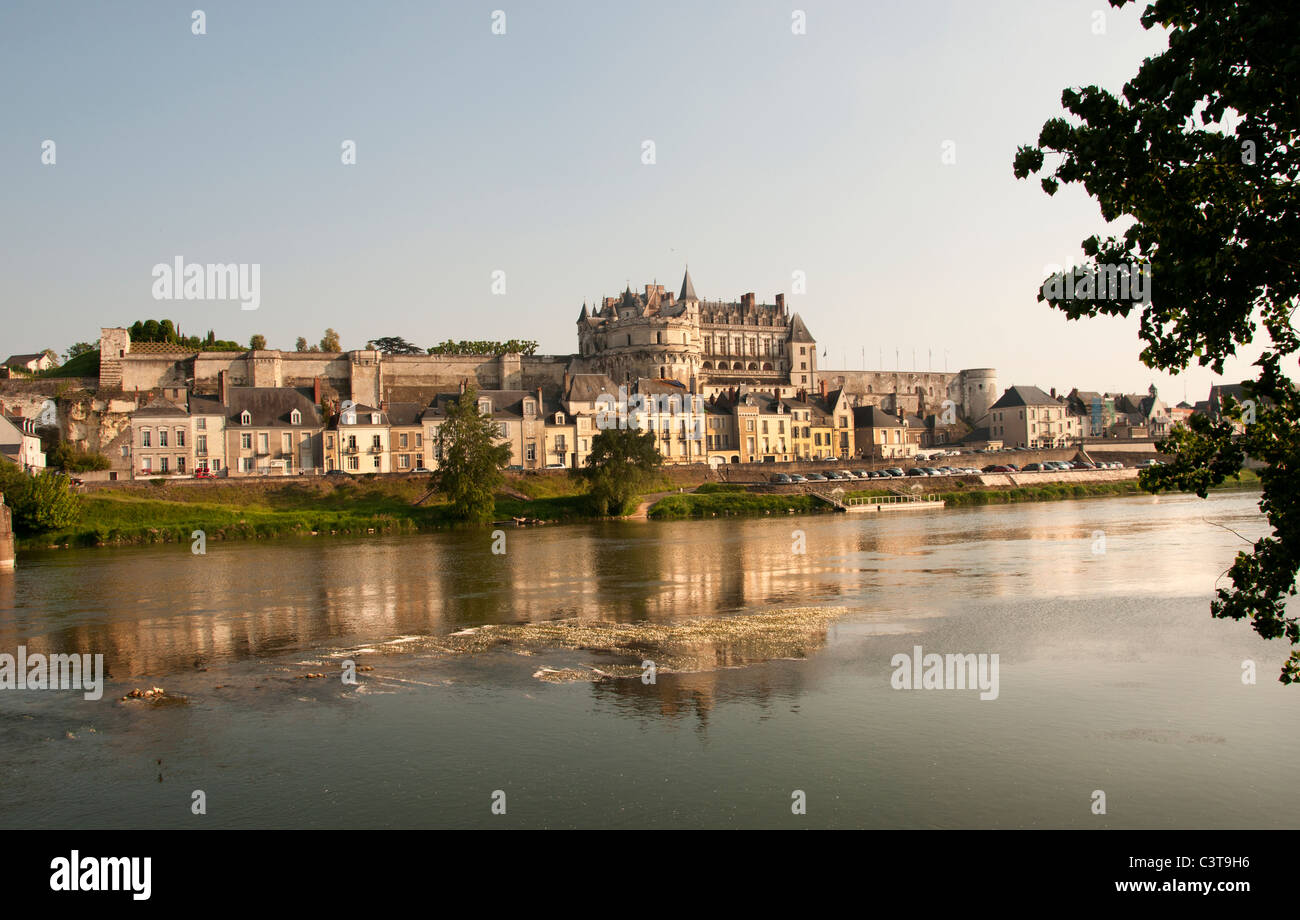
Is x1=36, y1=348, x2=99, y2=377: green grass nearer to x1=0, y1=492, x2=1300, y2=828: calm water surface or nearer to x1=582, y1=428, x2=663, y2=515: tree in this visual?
x1=582, y1=428, x2=663, y2=515: tree

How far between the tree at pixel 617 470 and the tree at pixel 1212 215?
47.0 meters

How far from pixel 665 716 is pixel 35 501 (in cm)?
4013

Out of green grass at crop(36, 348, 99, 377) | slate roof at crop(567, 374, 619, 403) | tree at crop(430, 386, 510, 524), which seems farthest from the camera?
green grass at crop(36, 348, 99, 377)

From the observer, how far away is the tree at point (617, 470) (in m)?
55.7

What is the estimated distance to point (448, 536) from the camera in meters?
47.5

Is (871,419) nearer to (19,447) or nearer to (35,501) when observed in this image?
(19,447)

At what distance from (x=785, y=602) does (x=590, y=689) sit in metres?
9.15

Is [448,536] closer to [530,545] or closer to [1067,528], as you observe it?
[530,545]

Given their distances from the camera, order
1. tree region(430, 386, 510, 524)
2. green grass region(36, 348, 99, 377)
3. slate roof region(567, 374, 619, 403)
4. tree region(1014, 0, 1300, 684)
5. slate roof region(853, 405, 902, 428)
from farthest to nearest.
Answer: slate roof region(853, 405, 902, 428), green grass region(36, 348, 99, 377), slate roof region(567, 374, 619, 403), tree region(430, 386, 510, 524), tree region(1014, 0, 1300, 684)

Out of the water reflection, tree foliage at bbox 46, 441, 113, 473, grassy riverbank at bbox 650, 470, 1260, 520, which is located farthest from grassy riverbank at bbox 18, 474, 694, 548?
tree foliage at bbox 46, 441, 113, 473

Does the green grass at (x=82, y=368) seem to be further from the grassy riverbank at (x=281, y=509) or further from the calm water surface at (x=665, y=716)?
the calm water surface at (x=665, y=716)

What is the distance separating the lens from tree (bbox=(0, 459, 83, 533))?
43.8 m

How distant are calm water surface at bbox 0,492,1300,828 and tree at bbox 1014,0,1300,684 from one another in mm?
3591
